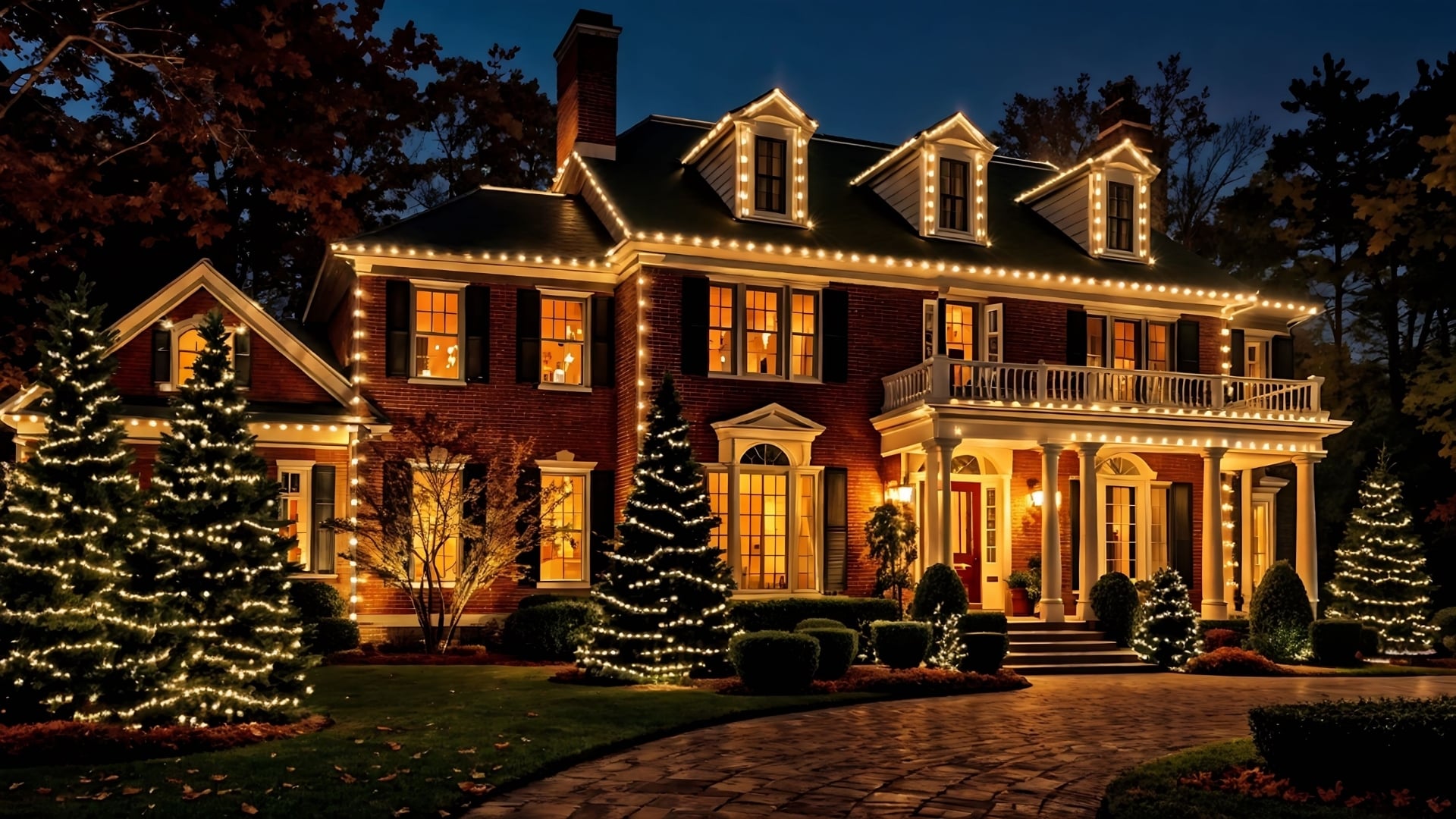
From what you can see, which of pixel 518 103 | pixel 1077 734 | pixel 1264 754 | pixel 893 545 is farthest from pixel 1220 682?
pixel 518 103

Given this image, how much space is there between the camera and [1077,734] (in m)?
13.0

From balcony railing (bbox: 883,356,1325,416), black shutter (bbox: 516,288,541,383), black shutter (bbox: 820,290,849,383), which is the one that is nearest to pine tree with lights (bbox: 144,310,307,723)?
black shutter (bbox: 516,288,541,383)

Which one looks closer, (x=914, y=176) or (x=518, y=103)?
(x=914, y=176)

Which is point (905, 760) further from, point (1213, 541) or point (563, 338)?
point (1213, 541)

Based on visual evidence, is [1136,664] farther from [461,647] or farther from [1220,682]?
[461,647]

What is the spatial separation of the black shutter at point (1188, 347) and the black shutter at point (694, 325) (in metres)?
10.3

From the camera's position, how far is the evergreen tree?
39.9 feet

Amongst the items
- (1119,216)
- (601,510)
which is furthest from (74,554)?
(1119,216)

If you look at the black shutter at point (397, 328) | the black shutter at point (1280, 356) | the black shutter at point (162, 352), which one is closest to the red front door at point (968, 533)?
the black shutter at point (1280, 356)

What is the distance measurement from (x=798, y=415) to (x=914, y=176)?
5.81 meters

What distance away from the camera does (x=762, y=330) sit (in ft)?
77.7

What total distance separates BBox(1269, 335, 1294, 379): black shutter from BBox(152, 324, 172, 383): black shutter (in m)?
22.4

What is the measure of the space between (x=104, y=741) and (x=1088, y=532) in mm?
16567

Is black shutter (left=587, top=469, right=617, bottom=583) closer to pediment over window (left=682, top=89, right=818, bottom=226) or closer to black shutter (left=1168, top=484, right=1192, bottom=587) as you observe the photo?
pediment over window (left=682, top=89, right=818, bottom=226)
